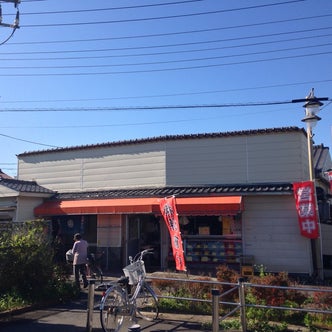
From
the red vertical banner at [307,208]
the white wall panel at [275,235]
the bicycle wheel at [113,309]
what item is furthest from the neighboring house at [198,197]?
the bicycle wheel at [113,309]

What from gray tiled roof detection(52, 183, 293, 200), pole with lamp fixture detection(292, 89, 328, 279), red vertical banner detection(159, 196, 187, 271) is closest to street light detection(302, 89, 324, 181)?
pole with lamp fixture detection(292, 89, 328, 279)

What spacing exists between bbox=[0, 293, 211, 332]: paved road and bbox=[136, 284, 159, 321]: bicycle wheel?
17cm

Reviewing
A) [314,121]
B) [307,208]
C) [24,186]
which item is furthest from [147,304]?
[24,186]

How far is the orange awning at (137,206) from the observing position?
49.2 feet

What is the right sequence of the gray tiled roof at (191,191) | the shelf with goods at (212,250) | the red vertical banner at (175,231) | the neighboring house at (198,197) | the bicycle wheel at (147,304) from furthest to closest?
1. the shelf with goods at (212,250)
2. the neighboring house at (198,197)
3. the gray tiled roof at (191,191)
4. the red vertical banner at (175,231)
5. the bicycle wheel at (147,304)

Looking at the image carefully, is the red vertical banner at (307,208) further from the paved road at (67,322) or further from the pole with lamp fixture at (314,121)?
the paved road at (67,322)

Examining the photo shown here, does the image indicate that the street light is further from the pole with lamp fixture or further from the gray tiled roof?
the gray tiled roof

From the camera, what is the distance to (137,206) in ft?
53.3

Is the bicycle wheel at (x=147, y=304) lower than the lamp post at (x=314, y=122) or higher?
lower

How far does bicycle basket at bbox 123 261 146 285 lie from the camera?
8125 millimetres

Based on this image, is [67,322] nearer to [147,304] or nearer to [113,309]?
[113,309]

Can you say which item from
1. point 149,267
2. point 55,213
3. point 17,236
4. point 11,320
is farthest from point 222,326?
point 55,213

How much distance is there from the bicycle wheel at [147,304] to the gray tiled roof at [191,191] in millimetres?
6857

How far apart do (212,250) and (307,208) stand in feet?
13.1
